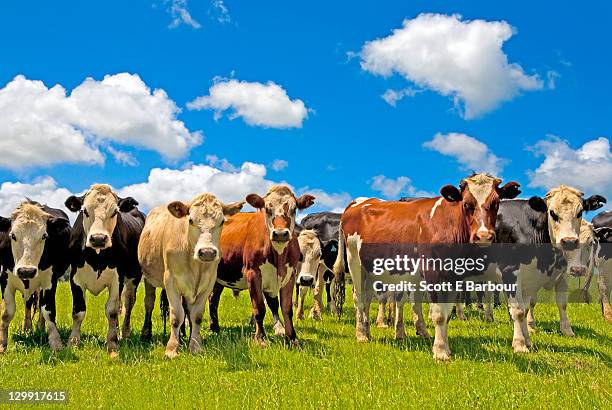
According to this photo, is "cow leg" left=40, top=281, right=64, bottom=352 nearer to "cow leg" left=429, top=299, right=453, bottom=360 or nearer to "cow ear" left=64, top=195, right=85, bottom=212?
"cow ear" left=64, top=195, right=85, bottom=212

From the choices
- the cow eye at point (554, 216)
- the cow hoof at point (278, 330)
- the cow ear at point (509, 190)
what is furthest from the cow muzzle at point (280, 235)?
the cow eye at point (554, 216)

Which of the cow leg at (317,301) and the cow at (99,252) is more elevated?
the cow at (99,252)

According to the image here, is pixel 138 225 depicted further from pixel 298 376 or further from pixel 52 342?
pixel 298 376

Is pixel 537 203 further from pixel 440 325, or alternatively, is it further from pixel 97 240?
pixel 97 240

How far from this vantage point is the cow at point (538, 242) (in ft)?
31.6

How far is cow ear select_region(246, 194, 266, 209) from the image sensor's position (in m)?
9.88

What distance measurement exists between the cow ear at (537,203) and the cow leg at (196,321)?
6442 mm

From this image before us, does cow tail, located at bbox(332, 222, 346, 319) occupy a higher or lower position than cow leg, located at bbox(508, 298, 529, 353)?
higher

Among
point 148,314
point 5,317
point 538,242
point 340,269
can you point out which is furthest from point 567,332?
point 5,317

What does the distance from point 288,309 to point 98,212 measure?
3.81m

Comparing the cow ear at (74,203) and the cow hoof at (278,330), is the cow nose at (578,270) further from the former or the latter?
the cow ear at (74,203)

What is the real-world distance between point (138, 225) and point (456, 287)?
746cm

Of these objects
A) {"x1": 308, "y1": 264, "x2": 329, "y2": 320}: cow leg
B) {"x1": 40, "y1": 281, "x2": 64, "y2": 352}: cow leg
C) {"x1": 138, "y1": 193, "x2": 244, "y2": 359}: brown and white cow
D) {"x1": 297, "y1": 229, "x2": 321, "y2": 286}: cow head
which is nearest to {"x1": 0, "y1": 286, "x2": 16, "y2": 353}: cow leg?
{"x1": 40, "y1": 281, "x2": 64, "y2": 352}: cow leg

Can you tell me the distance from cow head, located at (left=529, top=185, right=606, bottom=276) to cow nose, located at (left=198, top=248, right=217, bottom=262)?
601 cm
